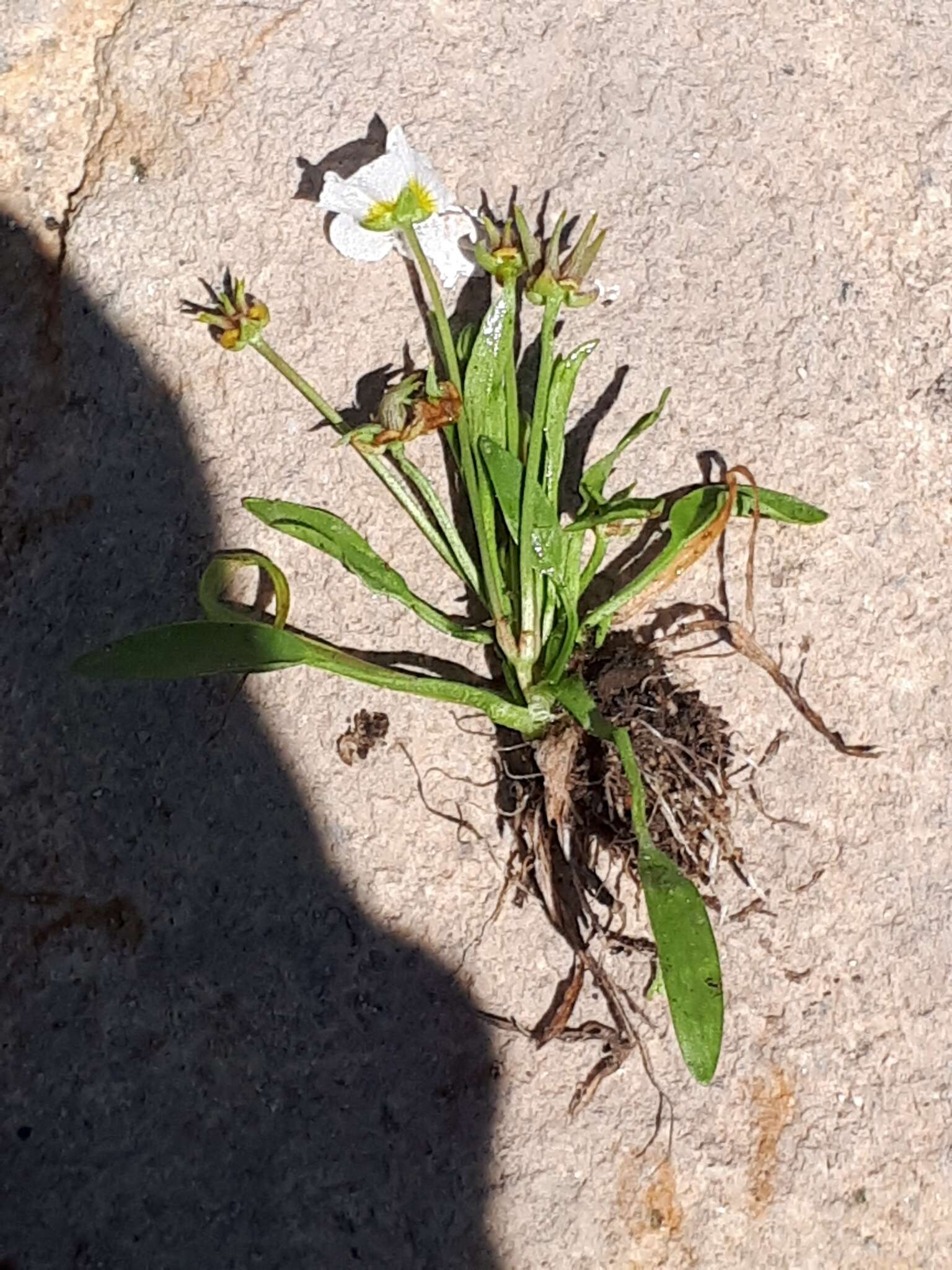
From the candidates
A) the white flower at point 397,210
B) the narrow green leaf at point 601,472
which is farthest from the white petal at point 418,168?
the narrow green leaf at point 601,472

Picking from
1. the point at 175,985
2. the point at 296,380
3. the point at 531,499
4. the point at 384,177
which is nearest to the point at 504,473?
the point at 531,499

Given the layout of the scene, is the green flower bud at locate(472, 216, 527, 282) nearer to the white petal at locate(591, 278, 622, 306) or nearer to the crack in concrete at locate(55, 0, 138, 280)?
the white petal at locate(591, 278, 622, 306)

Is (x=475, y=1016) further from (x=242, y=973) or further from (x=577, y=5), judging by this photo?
(x=577, y=5)

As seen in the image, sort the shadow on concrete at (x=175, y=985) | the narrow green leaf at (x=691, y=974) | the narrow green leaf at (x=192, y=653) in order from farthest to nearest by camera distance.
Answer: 1. the shadow on concrete at (x=175, y=985)
2. the narrow green leaf at (x=192, y=653)
3. the narrow green leaf at (x=691, y=974)

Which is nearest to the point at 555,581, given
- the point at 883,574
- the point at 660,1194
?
the point at 883,574

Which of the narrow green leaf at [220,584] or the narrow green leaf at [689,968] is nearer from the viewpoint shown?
the narrow green leaf at [689,968]

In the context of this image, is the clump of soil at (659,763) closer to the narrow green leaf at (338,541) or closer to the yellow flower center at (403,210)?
the narrow green leaf at (338,541)

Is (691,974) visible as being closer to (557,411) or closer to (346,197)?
(557,411)

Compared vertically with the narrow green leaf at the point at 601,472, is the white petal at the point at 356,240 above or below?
above
